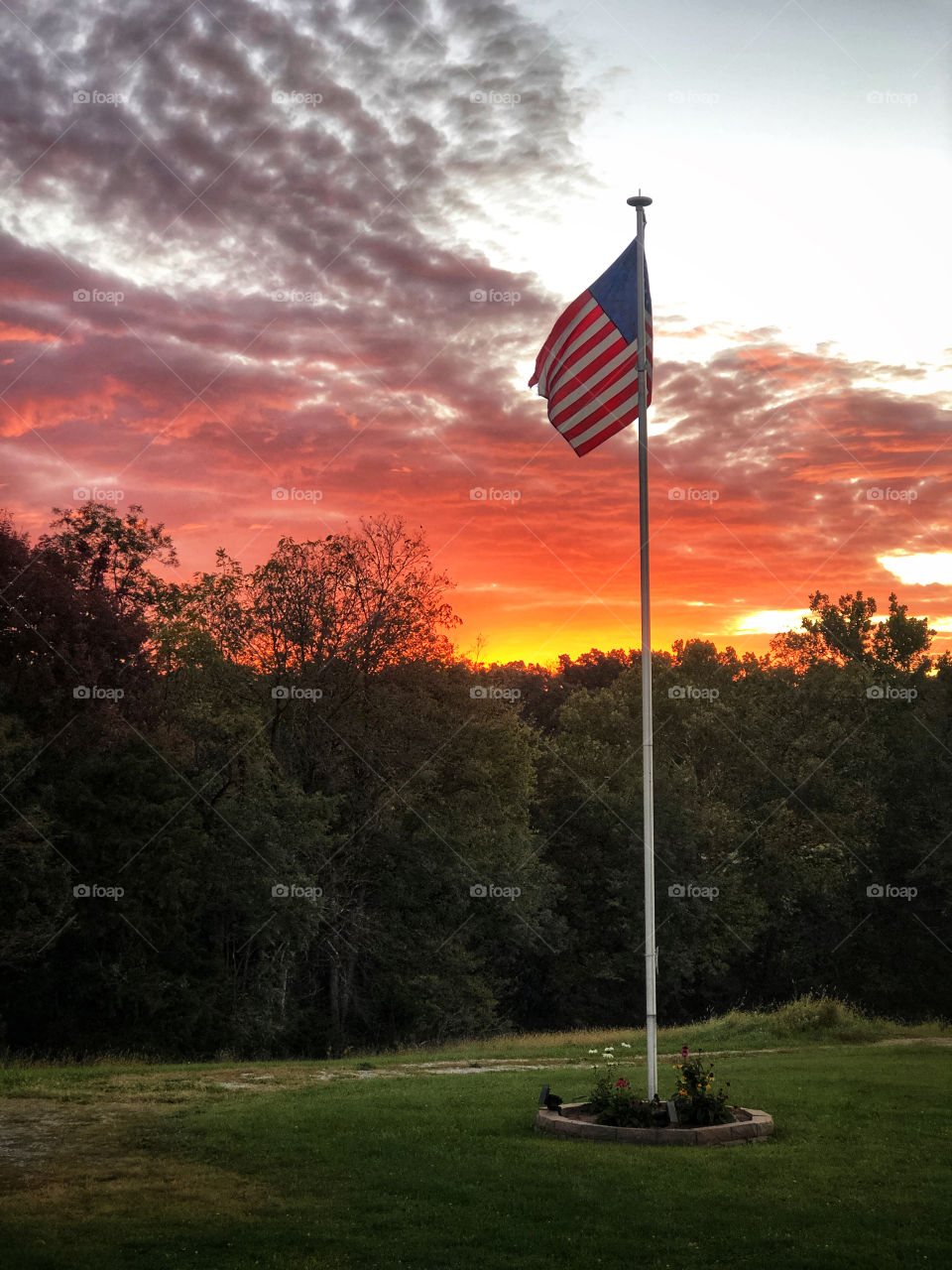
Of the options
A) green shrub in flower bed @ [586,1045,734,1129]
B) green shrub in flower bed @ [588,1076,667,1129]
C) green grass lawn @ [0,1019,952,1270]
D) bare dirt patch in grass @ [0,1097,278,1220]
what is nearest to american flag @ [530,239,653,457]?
green shrub in flower bed @ [586,1045,734,1129]

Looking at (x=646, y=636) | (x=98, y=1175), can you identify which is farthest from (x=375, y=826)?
(x=98, y=1175)

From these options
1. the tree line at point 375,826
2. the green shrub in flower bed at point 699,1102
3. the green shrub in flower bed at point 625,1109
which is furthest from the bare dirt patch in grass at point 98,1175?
the tree line at point 375,826

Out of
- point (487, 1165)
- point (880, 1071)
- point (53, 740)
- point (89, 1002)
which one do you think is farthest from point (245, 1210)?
point (89, 1002)

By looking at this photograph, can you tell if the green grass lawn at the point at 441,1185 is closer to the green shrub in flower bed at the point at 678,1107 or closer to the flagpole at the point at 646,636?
the green shrub in flower bed at the point at 678,1107

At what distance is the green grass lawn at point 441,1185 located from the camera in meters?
7.79

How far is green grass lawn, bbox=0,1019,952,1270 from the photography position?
779cm

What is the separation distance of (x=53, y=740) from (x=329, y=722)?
9.52 metres

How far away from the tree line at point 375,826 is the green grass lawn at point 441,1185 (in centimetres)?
1438

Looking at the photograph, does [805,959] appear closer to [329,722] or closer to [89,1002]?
[329,722]

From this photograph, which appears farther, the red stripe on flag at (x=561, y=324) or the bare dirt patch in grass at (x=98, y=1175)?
the red stripe on flag at (x=561, y=324)

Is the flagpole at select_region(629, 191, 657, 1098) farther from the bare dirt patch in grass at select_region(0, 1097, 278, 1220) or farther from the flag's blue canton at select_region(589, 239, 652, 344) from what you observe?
the bare dirt patch in grass at select_region(0, 1097, 278, 1220)

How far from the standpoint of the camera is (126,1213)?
862 centimetres

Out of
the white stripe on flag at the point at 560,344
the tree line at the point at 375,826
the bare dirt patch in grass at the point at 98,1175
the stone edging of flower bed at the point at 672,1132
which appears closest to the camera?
the bare dirt patch in grass at the point at 98,1175

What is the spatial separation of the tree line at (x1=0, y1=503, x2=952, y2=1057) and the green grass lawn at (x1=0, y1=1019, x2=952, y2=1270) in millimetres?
14379
